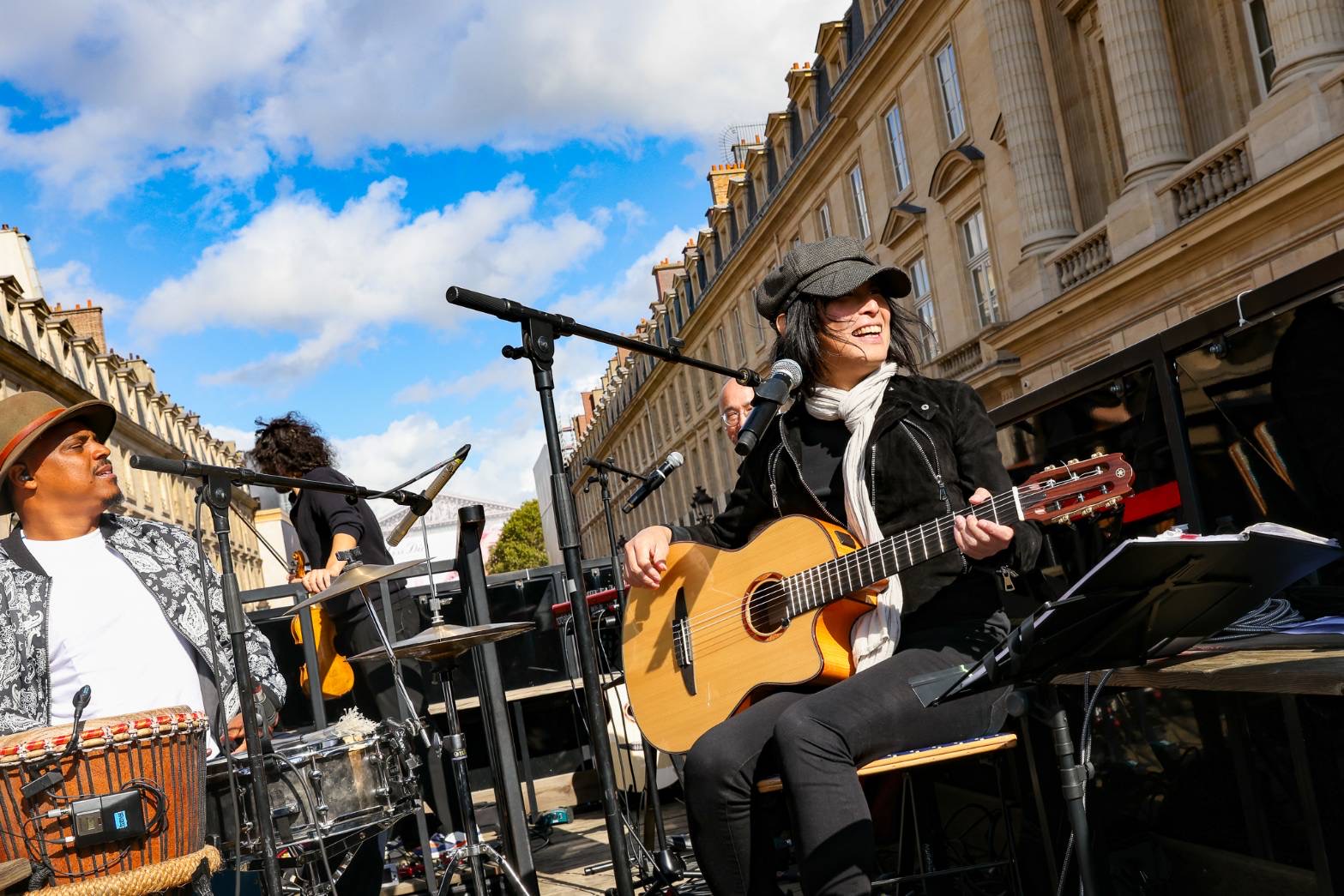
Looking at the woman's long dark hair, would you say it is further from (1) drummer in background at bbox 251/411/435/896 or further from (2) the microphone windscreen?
(1) drummer in background at bbox 251/411/435/896

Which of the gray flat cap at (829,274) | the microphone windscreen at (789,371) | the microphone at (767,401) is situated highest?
the gray flat cap at (829,274)

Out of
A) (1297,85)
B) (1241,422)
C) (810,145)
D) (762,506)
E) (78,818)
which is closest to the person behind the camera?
(78,818)

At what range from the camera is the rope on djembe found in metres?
2.66

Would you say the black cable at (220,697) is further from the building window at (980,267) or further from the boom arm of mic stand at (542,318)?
the building window at (980,267)

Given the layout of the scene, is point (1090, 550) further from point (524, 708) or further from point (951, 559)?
point (524, 708)

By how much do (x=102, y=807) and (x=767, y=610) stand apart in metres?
1.81

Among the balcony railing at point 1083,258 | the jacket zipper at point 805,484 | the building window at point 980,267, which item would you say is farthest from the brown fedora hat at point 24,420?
the building window at point 980,267

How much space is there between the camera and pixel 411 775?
4.66 metres

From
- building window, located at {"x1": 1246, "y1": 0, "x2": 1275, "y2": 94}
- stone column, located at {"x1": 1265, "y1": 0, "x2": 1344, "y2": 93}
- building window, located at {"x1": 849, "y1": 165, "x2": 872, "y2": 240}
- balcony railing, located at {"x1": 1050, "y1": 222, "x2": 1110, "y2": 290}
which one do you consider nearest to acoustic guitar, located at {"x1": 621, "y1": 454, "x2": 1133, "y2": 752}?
stone column, located at {"x1": 1265, "y1": 0, "x2": 1344, "y2": 93}

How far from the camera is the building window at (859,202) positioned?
94.5 ft

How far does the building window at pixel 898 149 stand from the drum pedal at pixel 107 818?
2553cm

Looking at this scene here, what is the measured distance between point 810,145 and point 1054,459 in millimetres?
27541

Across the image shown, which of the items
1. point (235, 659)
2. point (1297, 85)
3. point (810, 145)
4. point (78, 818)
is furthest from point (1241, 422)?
point (810, 145)

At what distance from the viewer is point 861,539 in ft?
10.3
